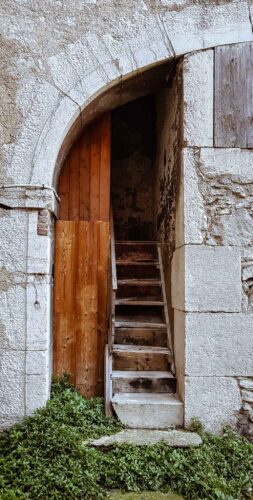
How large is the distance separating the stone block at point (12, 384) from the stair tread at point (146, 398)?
33.1 inches

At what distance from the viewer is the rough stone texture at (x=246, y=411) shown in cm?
337

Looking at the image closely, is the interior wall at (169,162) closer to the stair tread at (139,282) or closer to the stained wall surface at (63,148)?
the stair tread at (139,282)

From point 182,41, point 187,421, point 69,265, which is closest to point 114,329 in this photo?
point 69,265

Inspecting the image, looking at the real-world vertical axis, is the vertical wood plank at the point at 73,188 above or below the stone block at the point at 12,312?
above

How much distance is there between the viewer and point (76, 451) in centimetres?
290

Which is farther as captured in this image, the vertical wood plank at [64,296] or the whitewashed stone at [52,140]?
the vertical wood plank at [64,296]

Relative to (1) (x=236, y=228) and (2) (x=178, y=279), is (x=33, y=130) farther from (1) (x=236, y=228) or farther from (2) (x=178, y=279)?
(1) (x=236, y=228)

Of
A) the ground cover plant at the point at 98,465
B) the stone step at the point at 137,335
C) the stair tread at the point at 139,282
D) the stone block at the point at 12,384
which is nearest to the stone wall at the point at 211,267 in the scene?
the ground cover plant at the point at 98,465

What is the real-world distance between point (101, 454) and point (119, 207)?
421 cm

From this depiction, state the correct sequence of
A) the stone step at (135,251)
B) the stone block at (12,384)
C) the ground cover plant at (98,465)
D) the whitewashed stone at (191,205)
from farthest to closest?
the stone step at (135,251)
the whitewashed stone at (191,205)
the stone block at (12,384)
the ground cover plant at (98,465)

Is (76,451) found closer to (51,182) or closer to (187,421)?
(187,421)

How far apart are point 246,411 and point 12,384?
2.10 m

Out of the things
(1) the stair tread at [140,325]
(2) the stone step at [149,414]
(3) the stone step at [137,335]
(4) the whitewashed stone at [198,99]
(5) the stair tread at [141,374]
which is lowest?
(2) the stone step at [149,414]

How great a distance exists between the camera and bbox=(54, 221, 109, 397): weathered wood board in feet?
12.8
